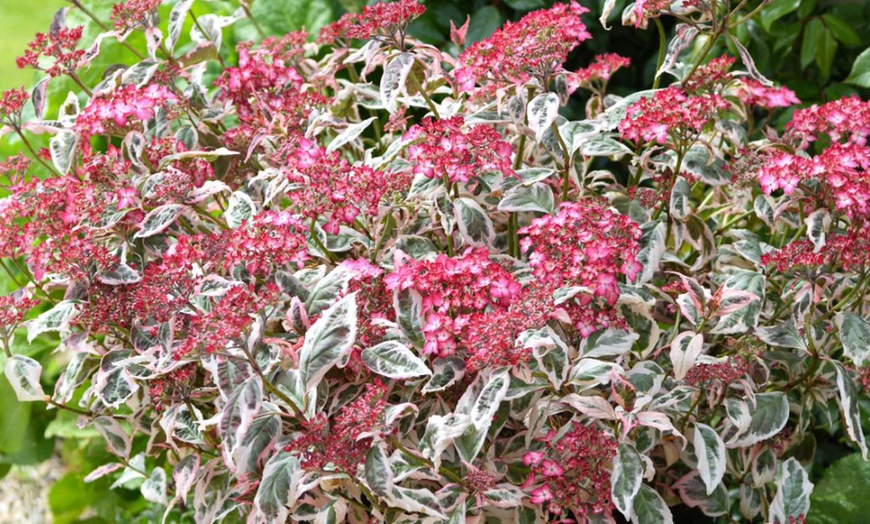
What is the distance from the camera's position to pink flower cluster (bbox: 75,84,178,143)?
4.17ft

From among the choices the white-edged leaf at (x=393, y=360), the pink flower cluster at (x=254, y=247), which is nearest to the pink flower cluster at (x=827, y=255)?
the white-edged leaf at (x=393, y=360)

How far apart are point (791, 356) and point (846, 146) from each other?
0.30 metres

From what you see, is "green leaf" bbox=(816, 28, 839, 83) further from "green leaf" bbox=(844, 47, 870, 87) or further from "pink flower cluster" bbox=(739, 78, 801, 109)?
"pink flower cluster" bbox=(739, 78, 801, 109)

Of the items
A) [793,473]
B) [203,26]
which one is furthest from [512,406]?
[203,26]

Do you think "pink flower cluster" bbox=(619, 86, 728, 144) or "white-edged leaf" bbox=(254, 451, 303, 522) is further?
"pink flower cluster" bbox=(619, 86, 728, 144)

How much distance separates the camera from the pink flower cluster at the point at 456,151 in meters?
1.12

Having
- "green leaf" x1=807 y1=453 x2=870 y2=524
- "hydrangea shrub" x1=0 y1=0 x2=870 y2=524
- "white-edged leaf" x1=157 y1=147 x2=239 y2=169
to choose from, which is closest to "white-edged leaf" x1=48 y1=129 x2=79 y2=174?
"hydrangea shrub" x1=0 y1=0 x2=870 y2=524

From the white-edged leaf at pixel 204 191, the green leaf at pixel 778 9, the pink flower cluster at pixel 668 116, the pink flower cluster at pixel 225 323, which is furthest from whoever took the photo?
the green leaf at pixel 778 9

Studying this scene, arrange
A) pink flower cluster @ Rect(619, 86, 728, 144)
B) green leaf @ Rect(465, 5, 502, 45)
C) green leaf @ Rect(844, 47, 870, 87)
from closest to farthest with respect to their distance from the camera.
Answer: pink flower cluster @ Rect(619, 86, 728, 144) → green leaf @ Rect(844, 47, 870, 87) → green leaf @ Rect(465, 5, 502, 45)

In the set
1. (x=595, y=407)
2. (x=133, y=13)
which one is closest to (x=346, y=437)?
(x=595, y=407)

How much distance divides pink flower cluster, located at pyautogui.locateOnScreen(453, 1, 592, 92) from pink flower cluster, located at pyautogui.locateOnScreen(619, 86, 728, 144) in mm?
122

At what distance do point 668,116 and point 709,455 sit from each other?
422mm

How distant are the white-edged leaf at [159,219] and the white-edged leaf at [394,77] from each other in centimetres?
31

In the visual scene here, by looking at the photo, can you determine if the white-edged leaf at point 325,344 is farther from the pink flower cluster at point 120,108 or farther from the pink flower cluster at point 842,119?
the pink flower cluster at point 842,119
